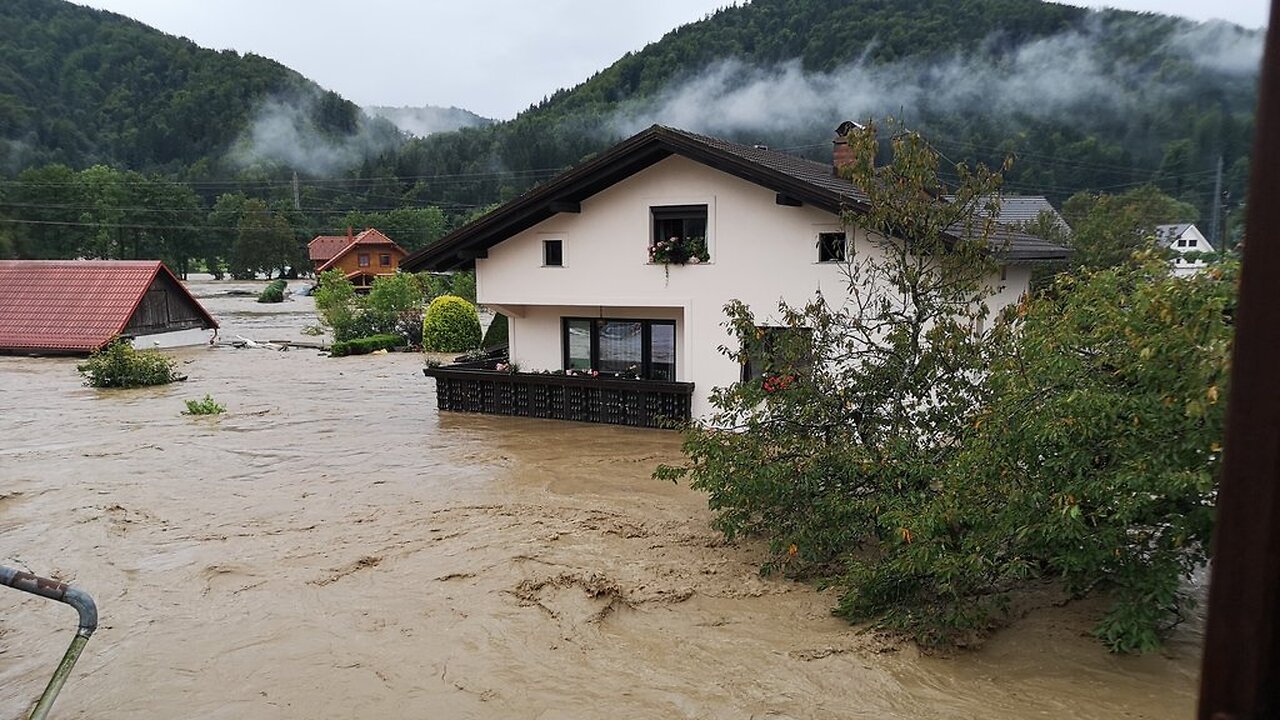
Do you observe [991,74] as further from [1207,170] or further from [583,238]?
[583,238]

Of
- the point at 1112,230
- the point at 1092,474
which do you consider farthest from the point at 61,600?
the point at 1112,230

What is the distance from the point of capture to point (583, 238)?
15.9 meters

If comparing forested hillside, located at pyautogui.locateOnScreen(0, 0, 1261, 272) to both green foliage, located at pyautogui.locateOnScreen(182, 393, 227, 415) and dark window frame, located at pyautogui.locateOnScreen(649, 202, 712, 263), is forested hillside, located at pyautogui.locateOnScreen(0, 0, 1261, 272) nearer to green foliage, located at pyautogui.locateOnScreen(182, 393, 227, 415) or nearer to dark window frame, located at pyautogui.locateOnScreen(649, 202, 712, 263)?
dark window frame, located at pyautogui.locateOnScreen(649, 202, 712, 263)

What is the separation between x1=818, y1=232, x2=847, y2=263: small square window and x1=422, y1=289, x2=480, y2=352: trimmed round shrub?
55.0ft

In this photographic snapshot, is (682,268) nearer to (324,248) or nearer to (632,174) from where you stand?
(632,174)

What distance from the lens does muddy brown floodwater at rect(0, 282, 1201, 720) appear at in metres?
5.95

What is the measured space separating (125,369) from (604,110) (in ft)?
276

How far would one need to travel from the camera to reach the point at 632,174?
605 inches

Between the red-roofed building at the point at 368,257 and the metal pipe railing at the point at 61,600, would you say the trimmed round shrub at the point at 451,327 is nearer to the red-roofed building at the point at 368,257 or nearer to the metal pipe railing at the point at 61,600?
the metal pipe railing at the point at 61,600

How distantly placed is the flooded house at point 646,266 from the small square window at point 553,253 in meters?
0.03

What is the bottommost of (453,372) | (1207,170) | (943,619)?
(943,619)

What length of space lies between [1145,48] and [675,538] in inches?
3905

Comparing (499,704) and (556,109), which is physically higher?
(556,109)

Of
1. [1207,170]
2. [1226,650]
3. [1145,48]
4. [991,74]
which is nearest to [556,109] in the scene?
[991,74]
